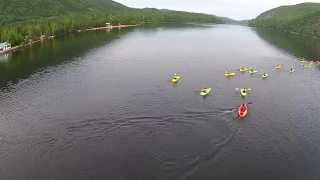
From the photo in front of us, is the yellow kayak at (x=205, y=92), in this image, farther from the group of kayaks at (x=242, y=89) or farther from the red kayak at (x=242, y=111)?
the red kayak at (x=242, y=111)

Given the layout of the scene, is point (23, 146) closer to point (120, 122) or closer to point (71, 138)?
point (71, 138)

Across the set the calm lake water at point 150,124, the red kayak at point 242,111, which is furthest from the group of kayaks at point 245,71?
the red kayak at point 242,111

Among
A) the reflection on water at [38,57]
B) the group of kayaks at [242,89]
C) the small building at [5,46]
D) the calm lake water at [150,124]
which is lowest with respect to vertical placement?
the calm lake water at [150,124]

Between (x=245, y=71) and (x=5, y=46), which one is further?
(x=5, y=46)

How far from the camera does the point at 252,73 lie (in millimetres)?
127062

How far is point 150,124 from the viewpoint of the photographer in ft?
244

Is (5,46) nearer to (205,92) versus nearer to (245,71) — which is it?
(245,71)

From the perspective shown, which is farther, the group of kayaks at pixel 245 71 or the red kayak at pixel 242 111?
Result: the group of kayaks at pixel 245 71

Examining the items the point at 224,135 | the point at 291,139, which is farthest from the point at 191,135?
the point at 291,139

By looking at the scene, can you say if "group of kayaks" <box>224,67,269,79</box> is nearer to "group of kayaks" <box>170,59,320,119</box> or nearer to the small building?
"group of kayaks" <box>170,59,320,119</box>

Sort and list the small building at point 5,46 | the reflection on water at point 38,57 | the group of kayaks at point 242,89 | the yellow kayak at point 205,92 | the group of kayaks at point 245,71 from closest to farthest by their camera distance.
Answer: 1. the group of kayaks at point 242,89
2. the yellow kayak at point 205,92
3. the reflection on water at point 38,57
4. the group of kayaks at point 245,71
5. the small building at point 5,46

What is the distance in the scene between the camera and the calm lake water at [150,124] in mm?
57875

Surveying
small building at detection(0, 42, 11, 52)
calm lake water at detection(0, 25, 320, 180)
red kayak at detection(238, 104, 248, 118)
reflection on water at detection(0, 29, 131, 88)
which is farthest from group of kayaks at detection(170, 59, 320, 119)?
small building at detection(0, 42, 11, 52)

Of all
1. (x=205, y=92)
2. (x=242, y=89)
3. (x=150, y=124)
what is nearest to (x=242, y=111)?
(x=205, y=92)
